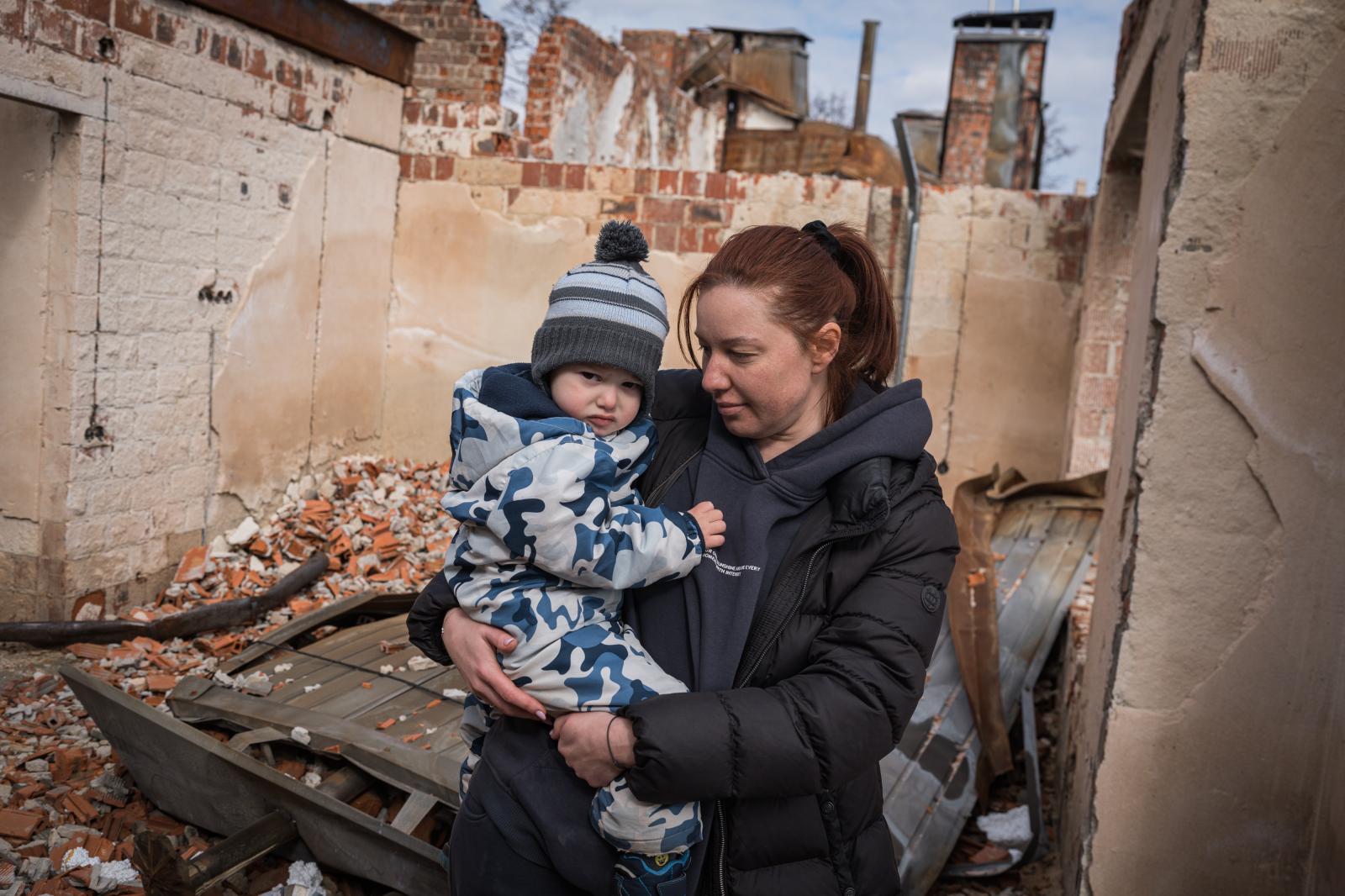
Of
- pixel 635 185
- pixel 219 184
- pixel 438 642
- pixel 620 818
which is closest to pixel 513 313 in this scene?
pixel 635 185

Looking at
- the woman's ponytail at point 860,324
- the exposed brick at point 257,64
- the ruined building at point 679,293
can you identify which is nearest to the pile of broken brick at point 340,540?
the ruined building at point 679,293

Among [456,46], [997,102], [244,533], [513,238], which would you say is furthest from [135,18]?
[997,102]

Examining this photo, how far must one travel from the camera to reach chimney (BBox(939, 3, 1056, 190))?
45.9 feet

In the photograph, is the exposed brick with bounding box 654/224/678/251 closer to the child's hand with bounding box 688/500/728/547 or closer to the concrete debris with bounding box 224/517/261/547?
the concrete debris with bounding box 224/517/261/547

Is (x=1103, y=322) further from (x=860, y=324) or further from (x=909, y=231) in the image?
(x=860, y=324)

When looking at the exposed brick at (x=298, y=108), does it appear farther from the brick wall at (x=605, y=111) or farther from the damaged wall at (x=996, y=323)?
the damaged wall at (x=996, y=323)

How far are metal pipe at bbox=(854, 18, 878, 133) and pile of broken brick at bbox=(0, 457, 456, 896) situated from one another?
69.5 ft

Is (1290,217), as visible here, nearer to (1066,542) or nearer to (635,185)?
(1066,542)

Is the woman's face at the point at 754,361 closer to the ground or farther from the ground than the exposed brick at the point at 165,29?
closer to the ground

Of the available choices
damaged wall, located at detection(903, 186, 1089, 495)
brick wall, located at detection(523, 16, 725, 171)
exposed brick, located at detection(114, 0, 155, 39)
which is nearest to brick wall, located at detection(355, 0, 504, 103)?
brick wall, located at detection(523, 16, 725, 171)

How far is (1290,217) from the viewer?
2250mm

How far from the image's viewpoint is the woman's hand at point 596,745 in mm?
1582

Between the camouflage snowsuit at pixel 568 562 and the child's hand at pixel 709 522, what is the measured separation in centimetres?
2

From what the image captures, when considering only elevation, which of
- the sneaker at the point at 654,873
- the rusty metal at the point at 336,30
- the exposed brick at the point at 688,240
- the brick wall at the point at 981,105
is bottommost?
the sneaker at the point at 654,873
